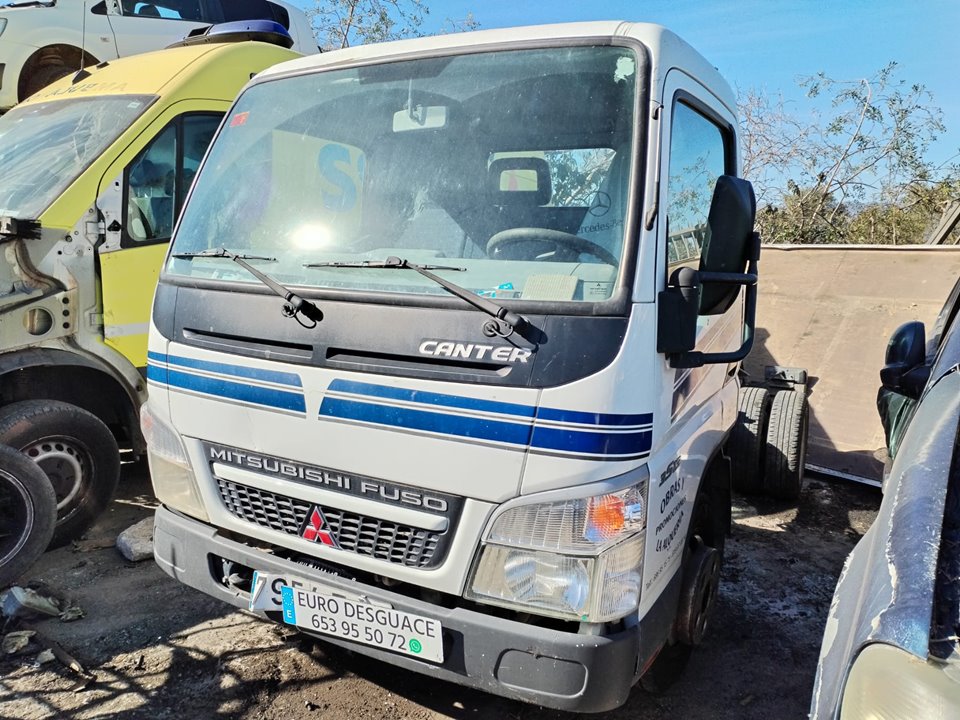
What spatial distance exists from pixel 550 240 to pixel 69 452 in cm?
315

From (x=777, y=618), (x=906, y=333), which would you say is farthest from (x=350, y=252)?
(x=777, y=618)

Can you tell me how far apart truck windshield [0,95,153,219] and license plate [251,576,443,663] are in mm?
2774

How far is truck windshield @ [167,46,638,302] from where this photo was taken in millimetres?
2266

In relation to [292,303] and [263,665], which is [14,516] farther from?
[292,303]

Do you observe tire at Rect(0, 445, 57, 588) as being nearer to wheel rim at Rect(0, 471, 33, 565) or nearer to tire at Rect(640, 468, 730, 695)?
wheel rim at Rect(0, 471, 33, 565)

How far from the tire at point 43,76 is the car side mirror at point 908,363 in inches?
299

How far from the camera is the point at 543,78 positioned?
243 cm

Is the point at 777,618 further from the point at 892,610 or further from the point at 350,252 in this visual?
the point at 350,252

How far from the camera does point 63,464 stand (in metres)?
4.01

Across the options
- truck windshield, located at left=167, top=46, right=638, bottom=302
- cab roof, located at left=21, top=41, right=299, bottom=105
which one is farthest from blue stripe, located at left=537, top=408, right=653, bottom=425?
cab roof, located at left=21, top=41, right=299, bottom=105

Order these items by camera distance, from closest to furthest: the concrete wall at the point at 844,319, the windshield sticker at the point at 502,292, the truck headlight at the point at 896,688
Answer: the truck headlight at the point at 896,688
the windshield sticker at the point at 502,292
the concrete wall at the point at 844,319

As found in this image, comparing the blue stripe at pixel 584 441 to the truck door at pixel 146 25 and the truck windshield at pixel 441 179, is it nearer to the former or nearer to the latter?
the truck windshield at pixel 441 179

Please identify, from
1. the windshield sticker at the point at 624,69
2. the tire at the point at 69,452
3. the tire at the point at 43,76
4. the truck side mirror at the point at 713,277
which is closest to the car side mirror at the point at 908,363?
the truck side mirror at the point at 713,277

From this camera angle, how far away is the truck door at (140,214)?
13.5ft
